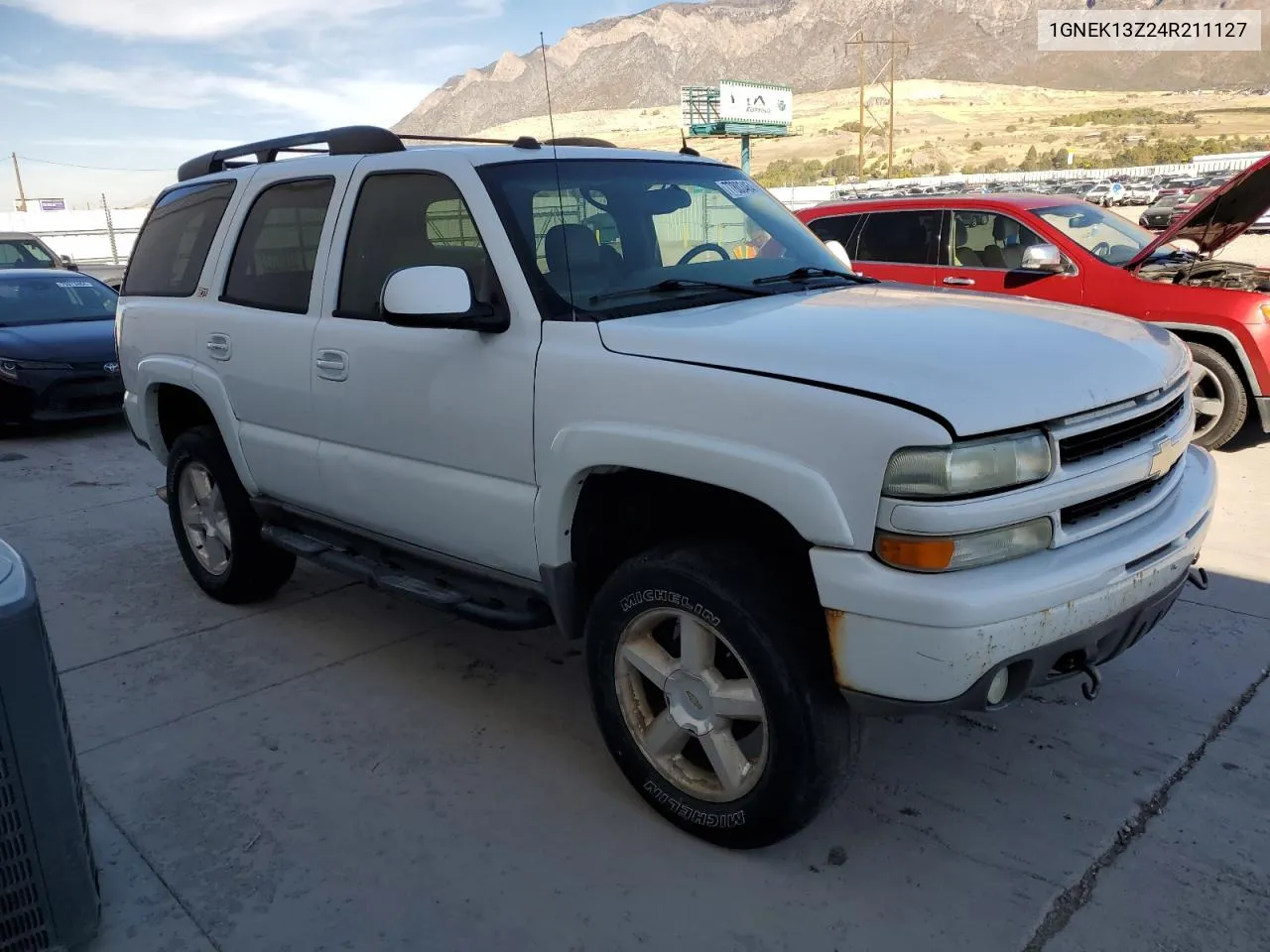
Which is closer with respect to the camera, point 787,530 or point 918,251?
point 787,530

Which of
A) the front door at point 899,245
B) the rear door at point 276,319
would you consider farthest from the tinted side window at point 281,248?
the front door at point 899,245

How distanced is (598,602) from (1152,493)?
1.56 meters

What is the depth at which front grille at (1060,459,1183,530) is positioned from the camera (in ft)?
8.07

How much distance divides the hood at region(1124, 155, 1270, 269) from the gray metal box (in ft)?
20.2

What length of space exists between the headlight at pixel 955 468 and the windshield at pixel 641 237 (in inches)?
42.4

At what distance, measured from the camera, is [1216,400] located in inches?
267

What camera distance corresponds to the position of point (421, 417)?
3.29m

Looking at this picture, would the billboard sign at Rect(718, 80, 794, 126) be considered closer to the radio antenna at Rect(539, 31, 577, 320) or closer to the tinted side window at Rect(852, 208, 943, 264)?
the tinted side window at Rect(852, 208, 943, 264)

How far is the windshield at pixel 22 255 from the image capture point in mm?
14961

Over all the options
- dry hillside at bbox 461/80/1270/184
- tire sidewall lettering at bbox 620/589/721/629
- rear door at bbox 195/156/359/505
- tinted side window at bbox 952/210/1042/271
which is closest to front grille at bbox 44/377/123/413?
rear door at bbox 195/156/359/505

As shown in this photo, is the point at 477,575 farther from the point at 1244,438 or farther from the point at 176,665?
the point at 1244,438

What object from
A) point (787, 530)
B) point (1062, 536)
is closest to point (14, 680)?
point (787, 530)

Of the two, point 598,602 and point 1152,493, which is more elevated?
point 1152,493

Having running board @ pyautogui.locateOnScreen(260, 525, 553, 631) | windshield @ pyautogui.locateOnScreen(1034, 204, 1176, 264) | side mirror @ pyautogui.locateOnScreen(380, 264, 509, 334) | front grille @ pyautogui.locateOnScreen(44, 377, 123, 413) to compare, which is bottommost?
front grille @ pyautogui.locateOnScreen(44, 377, 123, 413)
